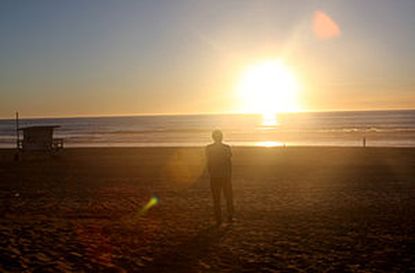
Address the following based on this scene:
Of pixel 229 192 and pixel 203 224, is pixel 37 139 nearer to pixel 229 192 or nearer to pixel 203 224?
pixel 203 224

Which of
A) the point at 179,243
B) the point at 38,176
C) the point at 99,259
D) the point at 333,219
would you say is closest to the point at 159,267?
the point at 99,259

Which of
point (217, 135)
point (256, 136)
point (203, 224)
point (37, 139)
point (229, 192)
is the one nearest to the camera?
point (217, 135)

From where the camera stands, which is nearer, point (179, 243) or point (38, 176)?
point (179, 243)

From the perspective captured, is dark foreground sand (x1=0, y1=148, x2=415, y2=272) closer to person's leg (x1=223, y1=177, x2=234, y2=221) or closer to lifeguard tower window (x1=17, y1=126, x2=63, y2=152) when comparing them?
person's leg (x1=223, y1=177, x2=234, y2=221)

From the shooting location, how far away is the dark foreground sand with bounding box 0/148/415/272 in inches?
290

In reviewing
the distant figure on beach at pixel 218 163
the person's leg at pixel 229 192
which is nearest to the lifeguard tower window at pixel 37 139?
the person's leg at pixel 229 192

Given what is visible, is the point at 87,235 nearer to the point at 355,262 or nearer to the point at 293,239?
the point at 293,239

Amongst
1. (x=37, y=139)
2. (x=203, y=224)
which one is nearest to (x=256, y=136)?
(x=37, y=139)

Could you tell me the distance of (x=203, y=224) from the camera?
10297mm

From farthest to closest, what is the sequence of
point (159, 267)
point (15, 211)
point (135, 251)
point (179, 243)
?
point (15, 211) → point (179, 243) → point (135, 251) → point (159, 267)

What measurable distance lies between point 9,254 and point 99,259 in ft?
4.27

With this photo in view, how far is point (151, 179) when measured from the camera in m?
19.4

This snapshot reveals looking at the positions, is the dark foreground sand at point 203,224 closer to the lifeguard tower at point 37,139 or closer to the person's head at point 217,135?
the person's head at point 217,135

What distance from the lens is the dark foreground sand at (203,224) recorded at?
Result: 7375 mm
